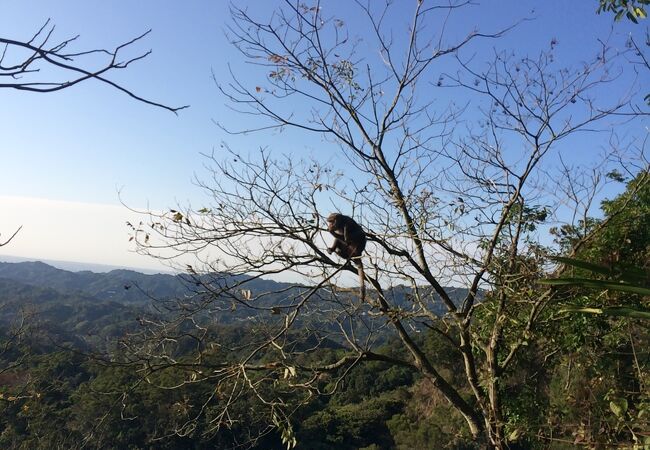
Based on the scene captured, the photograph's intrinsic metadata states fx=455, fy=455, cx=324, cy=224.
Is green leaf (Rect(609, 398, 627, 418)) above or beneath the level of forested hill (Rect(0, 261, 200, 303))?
above

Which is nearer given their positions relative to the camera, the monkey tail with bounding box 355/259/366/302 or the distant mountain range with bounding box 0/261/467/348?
the monkey tail with bounding box 355/259/366/302

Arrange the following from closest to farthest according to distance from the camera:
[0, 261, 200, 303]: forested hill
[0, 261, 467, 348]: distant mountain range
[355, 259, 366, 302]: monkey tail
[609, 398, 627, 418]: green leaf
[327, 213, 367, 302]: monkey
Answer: [609, 398, 627, 418]: green leaf, [355, 259, 366, 302]: monkey tail, [0, 261, 467, 348]: distant mountain range, [327, 213, 367, 302]: monkey, [0, 261, 200, 303]: forested hill

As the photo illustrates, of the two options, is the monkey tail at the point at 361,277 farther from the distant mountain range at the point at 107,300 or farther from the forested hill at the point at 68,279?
the forested hill at the point at 68,279

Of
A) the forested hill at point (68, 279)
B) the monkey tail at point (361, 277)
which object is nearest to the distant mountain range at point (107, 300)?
the forested hill at point (68, 279)

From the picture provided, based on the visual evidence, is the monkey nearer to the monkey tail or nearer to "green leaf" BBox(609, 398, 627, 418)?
the monkey tail

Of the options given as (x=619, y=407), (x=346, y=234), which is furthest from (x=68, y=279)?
(x=619, y=407)

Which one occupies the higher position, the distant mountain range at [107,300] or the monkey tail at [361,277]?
the monkey tail at [361,277]

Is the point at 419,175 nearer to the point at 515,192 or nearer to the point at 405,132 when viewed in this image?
the point at 405,132

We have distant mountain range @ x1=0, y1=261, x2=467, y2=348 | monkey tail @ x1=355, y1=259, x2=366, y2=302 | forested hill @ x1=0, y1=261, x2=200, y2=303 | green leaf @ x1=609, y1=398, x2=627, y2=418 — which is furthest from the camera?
forested hill @ x1=0, y1=261, x2=200, y2=303

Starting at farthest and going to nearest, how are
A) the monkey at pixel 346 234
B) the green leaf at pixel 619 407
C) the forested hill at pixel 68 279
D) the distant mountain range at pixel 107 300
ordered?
1. the forested hill at pixel 68 279
2. the monkey at pixel 346 234
3. the distant mountain range at pixel 107 300
4. the green leaf at pixel 619 407

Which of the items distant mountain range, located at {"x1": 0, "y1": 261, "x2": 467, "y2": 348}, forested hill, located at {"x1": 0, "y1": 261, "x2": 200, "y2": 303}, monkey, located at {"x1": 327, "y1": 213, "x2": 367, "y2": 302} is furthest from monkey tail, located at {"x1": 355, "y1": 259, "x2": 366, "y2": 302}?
forested hill, located at {"x1": 0, "y1": 261, "x2": 200, "y2": 303}

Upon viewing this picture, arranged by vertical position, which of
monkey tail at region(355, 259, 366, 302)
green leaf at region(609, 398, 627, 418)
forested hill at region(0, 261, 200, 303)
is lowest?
forested hill at region(0, 261, 200, 303)

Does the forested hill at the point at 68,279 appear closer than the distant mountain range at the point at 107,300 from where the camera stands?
No

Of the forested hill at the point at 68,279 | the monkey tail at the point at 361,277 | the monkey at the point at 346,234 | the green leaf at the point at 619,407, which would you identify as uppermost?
the monkey at the point at 346,234
